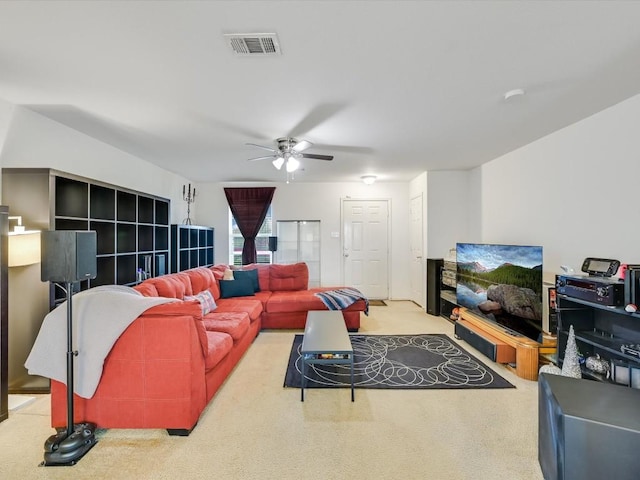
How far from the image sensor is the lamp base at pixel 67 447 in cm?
183

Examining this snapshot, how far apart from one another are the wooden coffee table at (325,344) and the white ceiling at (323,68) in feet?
6.83

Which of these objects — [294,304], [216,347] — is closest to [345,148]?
[294,304]

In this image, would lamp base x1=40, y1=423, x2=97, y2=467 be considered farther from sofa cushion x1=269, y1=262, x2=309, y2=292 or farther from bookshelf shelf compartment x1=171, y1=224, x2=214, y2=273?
sofa cushion x1=269, y1=262, x2=309, y2=292

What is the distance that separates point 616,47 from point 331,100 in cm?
183

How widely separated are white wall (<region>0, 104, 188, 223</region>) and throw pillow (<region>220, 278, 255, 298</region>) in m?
1.88

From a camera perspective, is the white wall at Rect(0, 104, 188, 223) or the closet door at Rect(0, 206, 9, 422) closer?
the closet door at Rect(0, 206, 9, 422)

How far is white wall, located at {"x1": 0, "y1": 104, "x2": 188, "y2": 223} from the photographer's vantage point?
9.04ft

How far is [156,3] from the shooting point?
1496 millimetres

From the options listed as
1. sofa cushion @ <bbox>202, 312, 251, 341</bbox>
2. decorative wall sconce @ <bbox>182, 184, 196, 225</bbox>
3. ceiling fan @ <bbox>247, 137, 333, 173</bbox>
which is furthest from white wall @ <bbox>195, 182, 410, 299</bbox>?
sofa cushion @ <bbox>202, 312, 251, 341</bbox>

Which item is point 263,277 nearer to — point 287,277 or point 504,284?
point 287,277

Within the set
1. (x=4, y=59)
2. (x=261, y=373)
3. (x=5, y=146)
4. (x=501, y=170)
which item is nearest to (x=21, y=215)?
(x=5, y=146)

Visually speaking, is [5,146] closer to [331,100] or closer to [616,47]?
Answer: [331,100]

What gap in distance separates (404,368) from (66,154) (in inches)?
164

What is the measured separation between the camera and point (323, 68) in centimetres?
207
